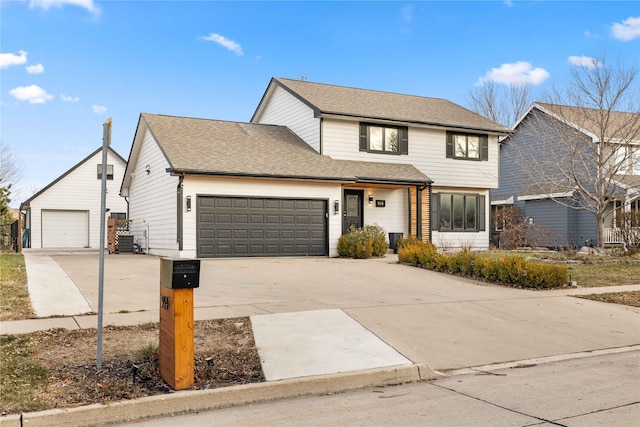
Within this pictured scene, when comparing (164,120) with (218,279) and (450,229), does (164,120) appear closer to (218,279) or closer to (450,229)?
(218,279)

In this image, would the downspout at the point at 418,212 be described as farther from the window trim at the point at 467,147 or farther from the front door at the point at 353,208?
the window trim at the point at 467,147

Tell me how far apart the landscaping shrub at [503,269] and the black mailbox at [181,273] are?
371 inches

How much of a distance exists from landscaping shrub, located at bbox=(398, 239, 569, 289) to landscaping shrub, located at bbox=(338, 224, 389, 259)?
338 cm

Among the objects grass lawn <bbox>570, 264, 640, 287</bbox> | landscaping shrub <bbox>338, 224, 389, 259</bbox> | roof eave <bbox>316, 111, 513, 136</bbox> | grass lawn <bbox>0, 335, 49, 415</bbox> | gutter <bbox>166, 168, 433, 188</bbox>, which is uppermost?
roof eave <bbox>316, 111, 513, 136</bbox>

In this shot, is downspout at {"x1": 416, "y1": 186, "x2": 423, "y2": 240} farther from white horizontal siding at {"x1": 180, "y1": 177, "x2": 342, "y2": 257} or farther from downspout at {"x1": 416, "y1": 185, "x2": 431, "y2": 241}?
white horizontal siding at {"x1": 180, "y1": 177, "x2": 342, "y2": 257}

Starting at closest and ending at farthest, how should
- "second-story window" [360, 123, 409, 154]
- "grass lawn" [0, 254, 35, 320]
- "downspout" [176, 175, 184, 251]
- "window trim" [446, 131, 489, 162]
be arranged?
"grass lawn" [0, 254, 35, 320] → "downspout" [176, 175, 184, 251] → "second-story window" [360, 123, 409, 154] → "window trim" [446, 131, 489, 162]

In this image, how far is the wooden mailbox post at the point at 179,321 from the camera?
5.50 meters

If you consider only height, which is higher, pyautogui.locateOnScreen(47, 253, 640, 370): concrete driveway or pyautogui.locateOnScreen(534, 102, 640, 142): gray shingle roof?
pyautogui.locateOnScreen(534, 102, 640, 142): gray shingle roof

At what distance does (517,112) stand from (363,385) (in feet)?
139

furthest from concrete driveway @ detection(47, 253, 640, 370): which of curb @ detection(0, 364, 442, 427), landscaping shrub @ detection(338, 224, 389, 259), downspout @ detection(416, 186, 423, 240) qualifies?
downspout @ detection(416, 186, 423, 240)

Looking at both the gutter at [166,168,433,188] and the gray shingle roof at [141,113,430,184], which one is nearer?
the gutter at [166,168,433,188]

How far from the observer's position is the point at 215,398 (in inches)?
210

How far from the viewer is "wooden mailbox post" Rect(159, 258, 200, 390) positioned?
217 inches

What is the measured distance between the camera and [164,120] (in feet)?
74.5
